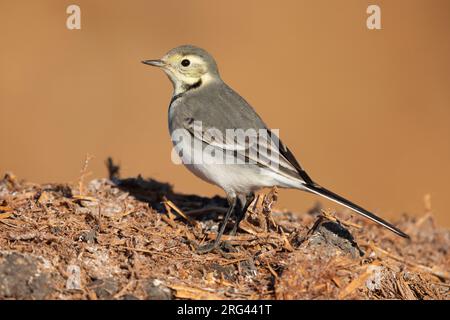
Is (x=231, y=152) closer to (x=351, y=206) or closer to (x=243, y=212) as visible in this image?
(x=243, y=212)

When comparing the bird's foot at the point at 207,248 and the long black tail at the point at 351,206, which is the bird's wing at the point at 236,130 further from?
the bird's foot at the point at 207,248

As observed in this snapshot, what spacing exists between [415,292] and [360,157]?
9498 millimetres

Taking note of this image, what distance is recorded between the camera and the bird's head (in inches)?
316

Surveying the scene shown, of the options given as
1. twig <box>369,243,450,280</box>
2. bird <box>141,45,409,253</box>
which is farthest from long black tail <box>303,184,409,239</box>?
twig <box>369,243,450,280</box>

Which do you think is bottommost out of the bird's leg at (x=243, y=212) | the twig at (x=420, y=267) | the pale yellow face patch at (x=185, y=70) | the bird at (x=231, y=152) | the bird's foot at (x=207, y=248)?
the twig at (x=420, y=267)

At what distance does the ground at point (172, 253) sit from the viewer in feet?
17.8

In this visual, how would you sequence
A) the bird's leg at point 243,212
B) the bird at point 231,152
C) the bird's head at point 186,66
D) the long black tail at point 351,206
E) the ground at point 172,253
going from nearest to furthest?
the ground at point 172,253 → the long black tail at point 351,206 → the bird at point 231,152 → the bird's leg at point 243,212 → the bird's head at point 186,66

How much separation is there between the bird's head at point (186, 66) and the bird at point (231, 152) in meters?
0.22

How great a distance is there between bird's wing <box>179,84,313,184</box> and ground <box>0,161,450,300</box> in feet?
1.30

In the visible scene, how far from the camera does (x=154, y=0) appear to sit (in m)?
17.6

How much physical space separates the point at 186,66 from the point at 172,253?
2634 mm

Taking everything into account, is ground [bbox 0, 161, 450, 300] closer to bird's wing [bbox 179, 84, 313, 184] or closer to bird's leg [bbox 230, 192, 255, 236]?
bird's leg [bbox 230, 192, 255, 236]

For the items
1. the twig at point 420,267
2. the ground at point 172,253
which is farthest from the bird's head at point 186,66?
the twig at point 420,267

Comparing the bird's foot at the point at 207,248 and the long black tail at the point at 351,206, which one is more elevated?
the long black tail at the point at 351,206
